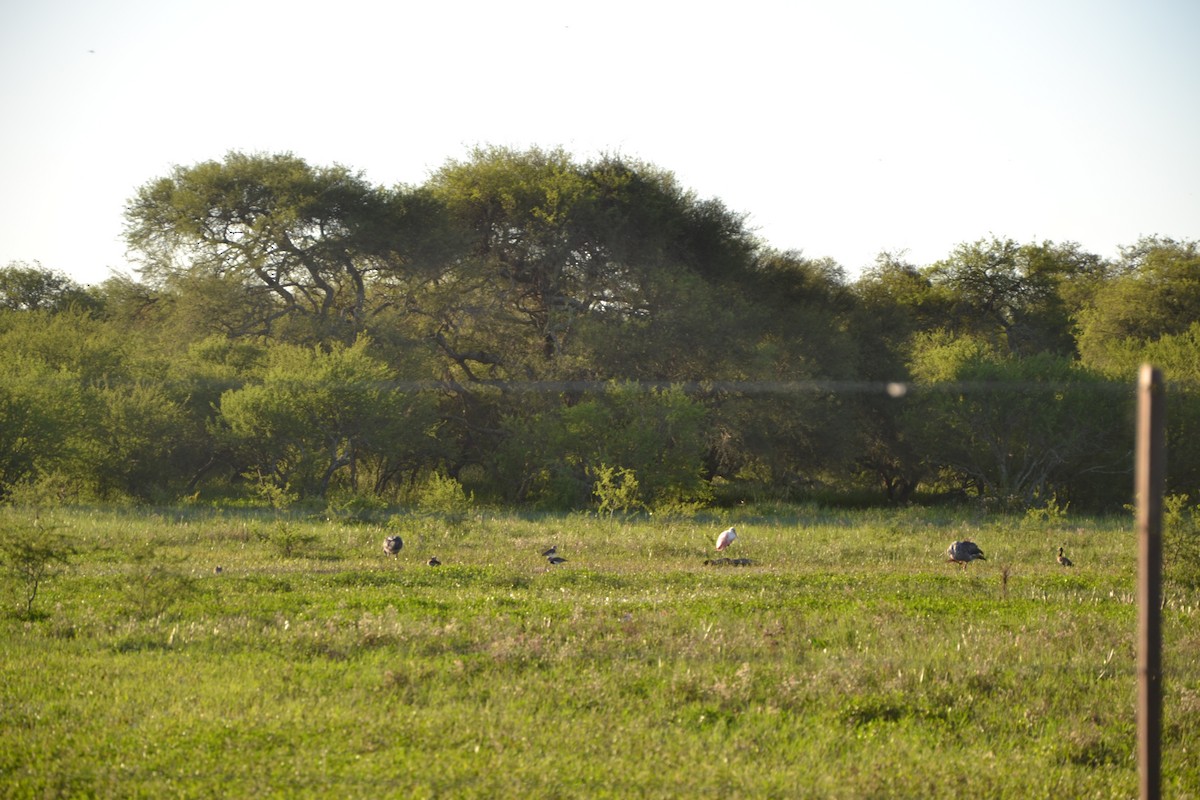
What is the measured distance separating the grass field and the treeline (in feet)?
53.4

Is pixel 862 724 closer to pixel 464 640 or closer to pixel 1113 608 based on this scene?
pixel 464 640

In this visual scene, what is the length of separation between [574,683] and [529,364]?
33.2 meters

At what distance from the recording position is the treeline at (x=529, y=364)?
116 ft

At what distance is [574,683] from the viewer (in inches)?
409

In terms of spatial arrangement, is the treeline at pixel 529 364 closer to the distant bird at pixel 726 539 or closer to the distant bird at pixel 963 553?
the distant bird at pixel 726 539

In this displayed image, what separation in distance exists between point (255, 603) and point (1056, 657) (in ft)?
29.9

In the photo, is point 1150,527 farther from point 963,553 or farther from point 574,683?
point 963,553

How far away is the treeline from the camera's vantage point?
35250 millimetres

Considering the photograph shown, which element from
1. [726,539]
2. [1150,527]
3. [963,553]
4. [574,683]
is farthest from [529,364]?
[1150,527]

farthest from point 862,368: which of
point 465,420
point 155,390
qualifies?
point 155,390

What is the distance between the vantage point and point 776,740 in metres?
9.03

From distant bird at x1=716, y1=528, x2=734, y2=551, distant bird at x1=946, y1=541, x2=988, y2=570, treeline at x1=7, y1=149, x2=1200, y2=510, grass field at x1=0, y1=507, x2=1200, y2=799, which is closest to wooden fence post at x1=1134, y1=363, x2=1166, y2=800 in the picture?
grass field at x1=0, y1=507, x2=1200, y2=799

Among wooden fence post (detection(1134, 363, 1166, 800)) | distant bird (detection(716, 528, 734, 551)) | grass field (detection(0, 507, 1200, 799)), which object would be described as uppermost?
wooden fence post (detection(1134, 363, 1166, 800))

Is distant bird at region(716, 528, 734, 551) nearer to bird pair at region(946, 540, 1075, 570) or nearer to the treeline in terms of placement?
bird pair at region(946, 540, 1075, 570)
